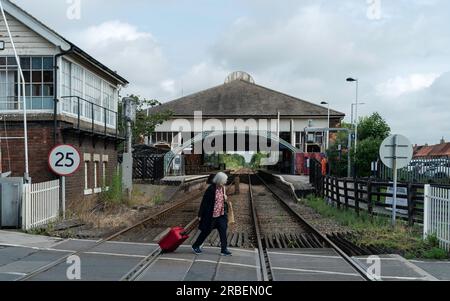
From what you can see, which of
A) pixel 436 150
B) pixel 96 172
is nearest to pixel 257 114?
pixel 96 172

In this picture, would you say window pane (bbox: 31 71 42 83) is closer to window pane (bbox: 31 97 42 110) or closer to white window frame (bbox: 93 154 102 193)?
window pane (bbox: 31 97 42 110)

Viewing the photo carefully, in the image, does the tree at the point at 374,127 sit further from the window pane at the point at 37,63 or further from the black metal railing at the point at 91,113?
the window pane at the point at 37,63

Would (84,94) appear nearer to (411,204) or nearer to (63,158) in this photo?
(63,158)

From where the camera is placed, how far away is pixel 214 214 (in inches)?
456

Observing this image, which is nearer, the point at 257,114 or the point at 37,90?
the point at 37,90

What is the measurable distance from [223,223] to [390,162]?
5.73m

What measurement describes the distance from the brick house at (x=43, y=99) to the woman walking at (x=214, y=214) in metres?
9.19

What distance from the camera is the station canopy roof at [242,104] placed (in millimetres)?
62156

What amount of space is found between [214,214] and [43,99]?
1084cm

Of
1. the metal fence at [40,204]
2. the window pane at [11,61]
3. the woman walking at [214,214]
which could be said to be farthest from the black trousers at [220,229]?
the window pane at [11,61]

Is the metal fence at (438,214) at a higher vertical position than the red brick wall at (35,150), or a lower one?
lower

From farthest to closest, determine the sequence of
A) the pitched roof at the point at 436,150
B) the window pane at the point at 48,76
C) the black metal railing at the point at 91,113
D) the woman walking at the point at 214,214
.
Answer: the pitched roof at the point at 436,150 → the black metal railing at the point at 91,113 → the window pane at the point at 48,76 → the woman walking at the point at 214,214

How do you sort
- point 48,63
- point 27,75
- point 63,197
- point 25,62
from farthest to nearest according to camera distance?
point 27,75 < point 25,62 < point 48,63 < point 63,197

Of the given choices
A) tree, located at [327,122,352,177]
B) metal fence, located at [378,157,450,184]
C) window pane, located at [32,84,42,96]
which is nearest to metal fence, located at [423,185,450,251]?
window pane, located at [32,84,42,96]
